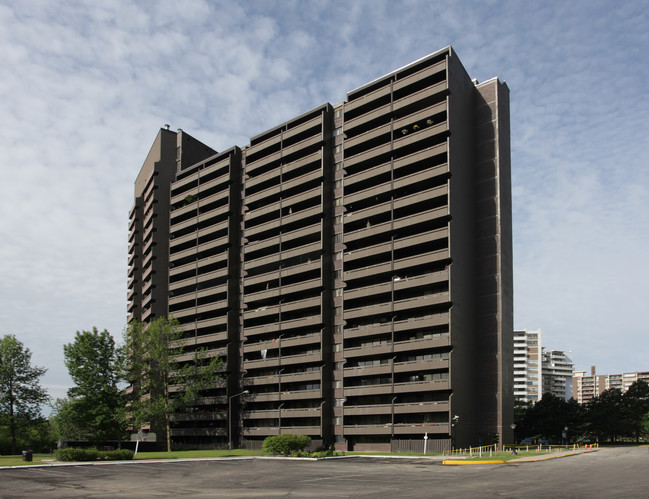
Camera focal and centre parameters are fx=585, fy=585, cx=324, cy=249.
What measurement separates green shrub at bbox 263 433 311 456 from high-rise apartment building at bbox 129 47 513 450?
760 inches

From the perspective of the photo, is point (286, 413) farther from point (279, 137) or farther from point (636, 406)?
point (636, 406)

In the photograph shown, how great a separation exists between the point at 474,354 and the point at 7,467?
54927 millimetres

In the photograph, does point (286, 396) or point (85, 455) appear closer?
point (85, 455)

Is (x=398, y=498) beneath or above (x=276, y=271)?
beneath

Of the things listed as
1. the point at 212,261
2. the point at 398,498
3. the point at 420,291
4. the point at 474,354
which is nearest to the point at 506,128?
the point at 420,291

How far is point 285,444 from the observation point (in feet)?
189

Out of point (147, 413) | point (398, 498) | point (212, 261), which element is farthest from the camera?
point (212, 261)

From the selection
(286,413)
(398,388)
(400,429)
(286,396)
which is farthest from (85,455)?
(286,396)

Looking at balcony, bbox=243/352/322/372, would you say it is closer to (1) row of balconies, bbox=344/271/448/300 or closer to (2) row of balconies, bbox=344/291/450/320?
(2) row of balconies, bbox=344/291/450/320

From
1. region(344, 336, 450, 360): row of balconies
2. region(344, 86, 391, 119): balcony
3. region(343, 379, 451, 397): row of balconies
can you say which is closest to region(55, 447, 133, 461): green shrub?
region(343, 379, 451, 397): row of balconies

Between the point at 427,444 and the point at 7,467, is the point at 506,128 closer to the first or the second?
the point at 427,444

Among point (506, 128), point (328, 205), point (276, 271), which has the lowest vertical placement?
point (276, 271)

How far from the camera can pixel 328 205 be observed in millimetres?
91125

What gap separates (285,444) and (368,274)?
29909mm
